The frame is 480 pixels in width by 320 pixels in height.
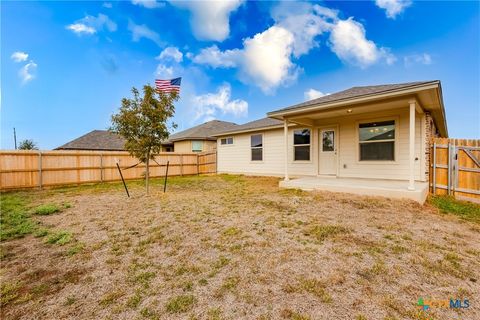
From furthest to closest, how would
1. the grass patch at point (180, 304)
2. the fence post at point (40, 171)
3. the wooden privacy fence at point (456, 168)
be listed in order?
the fence post at point (40, 171)
the wooden privacy fence at point (456, 168)
the grass patch at point (180, 304)

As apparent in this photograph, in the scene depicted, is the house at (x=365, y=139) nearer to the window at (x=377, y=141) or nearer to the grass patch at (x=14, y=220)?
the window at (x=377, y=141)

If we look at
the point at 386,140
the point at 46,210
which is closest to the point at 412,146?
the point at 386,140

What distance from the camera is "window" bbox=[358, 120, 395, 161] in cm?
739

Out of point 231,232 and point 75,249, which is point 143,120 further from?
point 231,232

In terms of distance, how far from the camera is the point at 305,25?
35.2 ft

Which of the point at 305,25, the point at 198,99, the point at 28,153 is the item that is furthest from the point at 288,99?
the point at 28,153

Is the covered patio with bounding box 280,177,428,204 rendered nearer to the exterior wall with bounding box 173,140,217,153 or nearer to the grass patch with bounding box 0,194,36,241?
the grass patch with bounding box 0,194,36,241

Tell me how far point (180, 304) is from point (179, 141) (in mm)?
18683

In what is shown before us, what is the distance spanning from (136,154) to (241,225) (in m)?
4.74

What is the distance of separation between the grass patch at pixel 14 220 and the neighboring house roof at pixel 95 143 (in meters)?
15.3

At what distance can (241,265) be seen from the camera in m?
2.63

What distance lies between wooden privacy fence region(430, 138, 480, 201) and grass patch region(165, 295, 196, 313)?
26.6ft

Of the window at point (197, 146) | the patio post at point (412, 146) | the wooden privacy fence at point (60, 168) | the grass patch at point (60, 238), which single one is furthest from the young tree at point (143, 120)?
the window at point (197, 146)

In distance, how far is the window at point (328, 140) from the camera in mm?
8789
